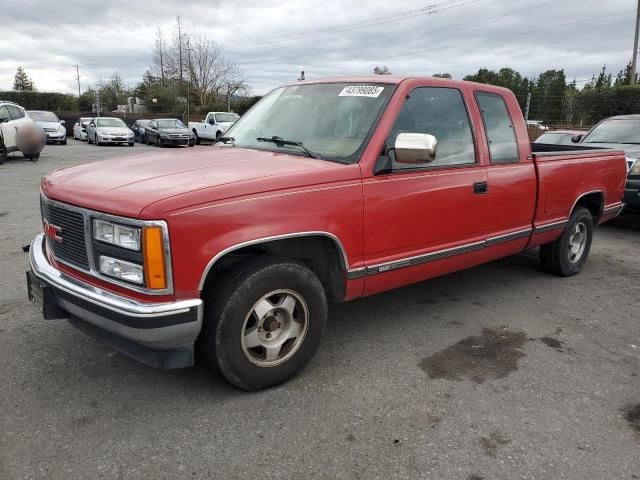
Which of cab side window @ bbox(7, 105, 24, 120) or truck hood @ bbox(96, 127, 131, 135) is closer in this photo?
cab side window @ bbox(7, 105, 24, 120)

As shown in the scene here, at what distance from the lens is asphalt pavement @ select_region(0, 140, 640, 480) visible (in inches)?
99.7

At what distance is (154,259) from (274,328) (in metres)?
0.90

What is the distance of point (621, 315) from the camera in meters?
4.59

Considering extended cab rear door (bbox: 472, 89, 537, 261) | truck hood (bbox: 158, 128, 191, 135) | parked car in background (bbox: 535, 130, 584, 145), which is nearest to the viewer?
extended cab rear door (bbox: 472, 89, 537, 261)

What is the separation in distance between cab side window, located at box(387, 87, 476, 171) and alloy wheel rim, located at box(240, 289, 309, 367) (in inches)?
44.1

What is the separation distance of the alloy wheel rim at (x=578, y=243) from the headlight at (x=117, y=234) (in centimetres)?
464

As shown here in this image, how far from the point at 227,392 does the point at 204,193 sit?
1.22m

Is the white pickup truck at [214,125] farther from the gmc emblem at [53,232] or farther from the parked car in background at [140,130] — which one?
the gmc emblem at [53,232]

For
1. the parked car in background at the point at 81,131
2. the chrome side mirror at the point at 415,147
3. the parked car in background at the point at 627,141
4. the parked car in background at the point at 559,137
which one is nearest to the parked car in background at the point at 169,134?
the parked car in background at the point at 81,131

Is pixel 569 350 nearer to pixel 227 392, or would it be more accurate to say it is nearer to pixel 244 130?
pixel 227 392

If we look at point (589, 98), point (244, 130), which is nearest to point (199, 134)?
point (589, 98)

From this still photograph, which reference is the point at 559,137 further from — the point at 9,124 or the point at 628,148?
the point at 9,124

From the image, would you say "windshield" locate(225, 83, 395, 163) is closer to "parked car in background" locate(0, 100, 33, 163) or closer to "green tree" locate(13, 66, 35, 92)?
"parked car in background" locate(0, 100, 33, 163)

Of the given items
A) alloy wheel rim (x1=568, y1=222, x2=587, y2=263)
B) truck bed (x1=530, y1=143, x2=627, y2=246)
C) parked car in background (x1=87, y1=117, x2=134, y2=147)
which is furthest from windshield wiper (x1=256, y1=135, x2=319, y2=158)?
parked car in background (x1=87, y1=117, x2=134, y2=147)
